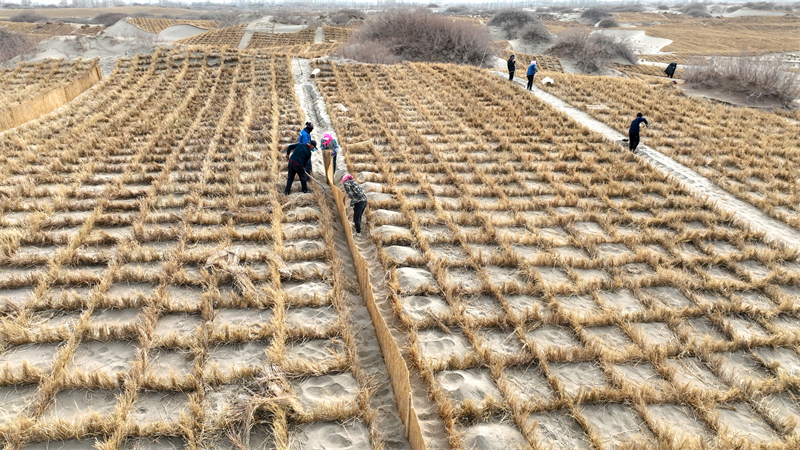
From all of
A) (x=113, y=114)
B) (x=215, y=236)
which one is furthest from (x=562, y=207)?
(x=113, y=114)

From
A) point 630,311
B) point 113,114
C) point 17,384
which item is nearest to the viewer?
point 17,384

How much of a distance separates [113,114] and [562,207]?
41.9 feet

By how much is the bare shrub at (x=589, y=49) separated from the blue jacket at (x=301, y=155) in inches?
1106

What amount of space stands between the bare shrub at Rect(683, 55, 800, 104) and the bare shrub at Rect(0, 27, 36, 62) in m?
35.7

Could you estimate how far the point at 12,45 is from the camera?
29.6 m

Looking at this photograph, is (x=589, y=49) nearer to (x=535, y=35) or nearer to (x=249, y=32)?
(x=535, y=35)

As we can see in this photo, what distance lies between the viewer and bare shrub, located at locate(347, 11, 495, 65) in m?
26.6

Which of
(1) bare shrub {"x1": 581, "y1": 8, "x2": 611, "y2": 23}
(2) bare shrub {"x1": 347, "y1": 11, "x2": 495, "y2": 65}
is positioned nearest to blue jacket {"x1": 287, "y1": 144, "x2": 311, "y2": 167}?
(2) bare shrub {"x1": 347, "y1": 11, "x2": 495, "y2": 65}

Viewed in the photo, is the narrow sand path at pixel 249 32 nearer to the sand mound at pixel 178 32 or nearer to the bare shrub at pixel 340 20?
Answer: the bare shrub at pixel 340 20

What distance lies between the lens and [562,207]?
841cm

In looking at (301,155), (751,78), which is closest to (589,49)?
(751,78)

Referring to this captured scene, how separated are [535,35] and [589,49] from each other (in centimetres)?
765

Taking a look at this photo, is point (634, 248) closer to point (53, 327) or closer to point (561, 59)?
point (53, 327)

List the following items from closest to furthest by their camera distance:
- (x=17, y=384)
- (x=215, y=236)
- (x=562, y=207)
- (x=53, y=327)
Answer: (x=17, y=384) → (x=53, y=327) → (x=215, y=236) → (x=562, y=207)
